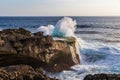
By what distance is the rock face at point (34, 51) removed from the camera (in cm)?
1680

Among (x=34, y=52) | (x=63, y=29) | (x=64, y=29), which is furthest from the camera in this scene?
(x=63, y=29)

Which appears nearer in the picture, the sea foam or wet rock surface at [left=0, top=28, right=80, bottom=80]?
wet rock surface at [left=0, top=28, right=80, bottom=80]

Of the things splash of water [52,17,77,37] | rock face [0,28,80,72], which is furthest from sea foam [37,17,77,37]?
rock face [0,28,80,72]

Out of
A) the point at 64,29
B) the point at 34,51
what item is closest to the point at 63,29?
the point at 64,29

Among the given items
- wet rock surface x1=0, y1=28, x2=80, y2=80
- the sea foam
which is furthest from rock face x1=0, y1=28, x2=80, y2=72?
the sea foam

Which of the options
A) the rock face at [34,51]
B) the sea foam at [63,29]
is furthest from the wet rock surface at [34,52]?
the sea foam at [63,29]

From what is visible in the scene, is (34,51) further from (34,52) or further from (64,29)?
(64,29)

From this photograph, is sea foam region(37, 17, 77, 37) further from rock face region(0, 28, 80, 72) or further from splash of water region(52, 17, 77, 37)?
rock face region(0, 28, 80, 72)

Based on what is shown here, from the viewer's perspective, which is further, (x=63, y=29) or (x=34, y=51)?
(x=63, y=29)

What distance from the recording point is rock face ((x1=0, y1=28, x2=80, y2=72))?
16.8 m

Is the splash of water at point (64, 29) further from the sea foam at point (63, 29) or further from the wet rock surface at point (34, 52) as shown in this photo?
the wet rock surface at point (34, 52)

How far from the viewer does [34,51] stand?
1744 centimetres

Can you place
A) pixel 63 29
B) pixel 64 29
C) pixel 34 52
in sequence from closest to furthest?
pixel 34 52, pixel 64 29, pixel 63 29

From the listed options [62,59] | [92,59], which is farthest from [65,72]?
[92,59]
